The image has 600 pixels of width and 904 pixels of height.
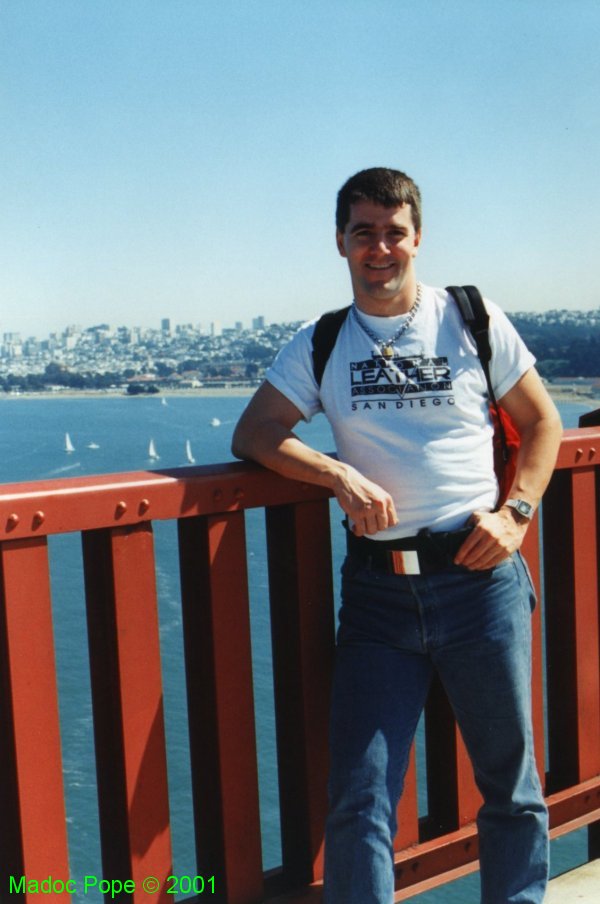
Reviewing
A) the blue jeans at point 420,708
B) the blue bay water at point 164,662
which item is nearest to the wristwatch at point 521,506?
the blue jeans at point 420,708

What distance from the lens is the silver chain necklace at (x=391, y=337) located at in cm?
219

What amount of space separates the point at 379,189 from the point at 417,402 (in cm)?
43

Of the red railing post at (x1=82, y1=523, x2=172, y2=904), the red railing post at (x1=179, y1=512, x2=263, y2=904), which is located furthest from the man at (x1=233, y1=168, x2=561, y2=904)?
the red railing post at (x1=82, y1=523, x2=172, y2=904)

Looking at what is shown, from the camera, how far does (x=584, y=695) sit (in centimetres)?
281

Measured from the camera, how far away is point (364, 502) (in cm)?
206

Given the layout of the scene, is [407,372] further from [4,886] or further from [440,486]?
[4,886]

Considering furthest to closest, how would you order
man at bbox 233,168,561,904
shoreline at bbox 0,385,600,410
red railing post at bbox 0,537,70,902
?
shoreline at bbox 0,385,600,410, man at bbox 233,168,561,904, red railing post at bbox 0,537,70,902

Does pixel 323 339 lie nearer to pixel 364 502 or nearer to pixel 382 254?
pixel 382 254

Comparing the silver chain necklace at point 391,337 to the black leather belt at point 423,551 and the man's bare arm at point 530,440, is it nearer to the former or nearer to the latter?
the man's bare arm at point 530,440

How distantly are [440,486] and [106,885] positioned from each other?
0.99m

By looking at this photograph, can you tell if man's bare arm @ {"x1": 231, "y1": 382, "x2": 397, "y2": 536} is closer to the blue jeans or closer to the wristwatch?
the blue jeans

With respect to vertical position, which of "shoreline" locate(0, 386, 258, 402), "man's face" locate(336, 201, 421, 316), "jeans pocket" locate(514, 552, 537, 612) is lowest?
"shoreline" locate(0, 386, 258, 402)

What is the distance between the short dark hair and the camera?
7.18 ft

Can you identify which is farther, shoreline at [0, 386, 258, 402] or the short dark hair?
shoreline at [0, 386, 258, 402]
